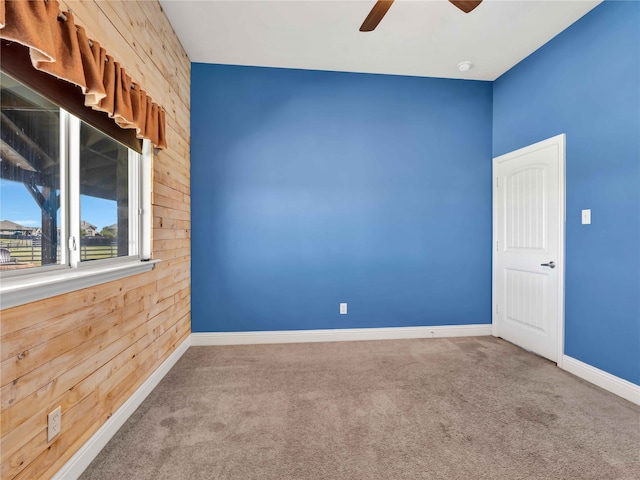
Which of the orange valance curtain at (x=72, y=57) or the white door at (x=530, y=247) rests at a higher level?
the orange valance curtain at (x=72, y=57)

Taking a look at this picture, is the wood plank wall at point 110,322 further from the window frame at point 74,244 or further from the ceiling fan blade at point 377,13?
the ceiling fan blade at point 377,13

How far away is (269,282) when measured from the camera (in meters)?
3.38

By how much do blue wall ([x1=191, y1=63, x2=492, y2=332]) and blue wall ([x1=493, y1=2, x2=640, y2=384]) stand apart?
3.16ft

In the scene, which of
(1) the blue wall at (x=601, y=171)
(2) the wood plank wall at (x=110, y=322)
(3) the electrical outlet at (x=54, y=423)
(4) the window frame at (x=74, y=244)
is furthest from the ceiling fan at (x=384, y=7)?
(3) the electrical outlet at (x=54, y=423)

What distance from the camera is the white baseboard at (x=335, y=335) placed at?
10.8 feet

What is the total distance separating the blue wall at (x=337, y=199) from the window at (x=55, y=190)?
126 cm

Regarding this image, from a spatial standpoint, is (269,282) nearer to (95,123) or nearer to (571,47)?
(95,123)

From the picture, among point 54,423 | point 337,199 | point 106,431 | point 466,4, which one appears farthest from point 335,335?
point 466,4

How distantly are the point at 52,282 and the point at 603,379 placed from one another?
142 inches

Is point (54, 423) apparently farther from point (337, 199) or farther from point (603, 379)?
point (603, 379)

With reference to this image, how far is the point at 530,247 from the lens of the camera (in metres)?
3.11

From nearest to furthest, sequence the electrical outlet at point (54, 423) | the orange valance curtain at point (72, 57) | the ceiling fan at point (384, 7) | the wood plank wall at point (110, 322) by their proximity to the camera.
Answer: the orange valance curtain at point (72, 57), the wood plank wall at point (110, 322), the electrical outlet at point (54, 423), the ceiling fan at point (384, 7)

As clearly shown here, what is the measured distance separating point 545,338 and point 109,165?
3916 millimetres

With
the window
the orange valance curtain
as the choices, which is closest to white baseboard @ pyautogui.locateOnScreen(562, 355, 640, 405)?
the window
